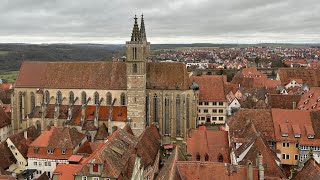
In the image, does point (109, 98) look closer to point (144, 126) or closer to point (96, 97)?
point (96, 97)

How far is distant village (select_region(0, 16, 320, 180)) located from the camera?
43.6 metres

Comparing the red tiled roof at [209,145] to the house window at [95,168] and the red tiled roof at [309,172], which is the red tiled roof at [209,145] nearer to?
the house window at [95,168]

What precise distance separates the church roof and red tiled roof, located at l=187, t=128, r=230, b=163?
78.3 ft

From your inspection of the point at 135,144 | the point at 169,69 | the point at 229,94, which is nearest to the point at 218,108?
the point at 229,94

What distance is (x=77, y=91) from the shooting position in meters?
76.1

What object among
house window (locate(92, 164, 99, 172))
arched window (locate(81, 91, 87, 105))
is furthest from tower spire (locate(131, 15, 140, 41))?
house window (locate(92, 164, 99, 172))

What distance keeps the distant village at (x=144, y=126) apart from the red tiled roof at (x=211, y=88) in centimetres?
24

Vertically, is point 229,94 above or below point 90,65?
below

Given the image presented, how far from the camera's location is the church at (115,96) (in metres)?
71.5

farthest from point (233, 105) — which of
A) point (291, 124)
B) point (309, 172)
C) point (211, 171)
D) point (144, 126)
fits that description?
point (211, 171)

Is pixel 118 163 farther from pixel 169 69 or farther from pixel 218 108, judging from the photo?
pixel 218 108

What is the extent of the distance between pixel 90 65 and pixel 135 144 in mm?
30208

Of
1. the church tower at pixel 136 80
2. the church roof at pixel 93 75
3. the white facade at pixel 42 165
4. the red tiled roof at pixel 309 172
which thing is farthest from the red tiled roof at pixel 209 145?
the church tower at pixel 136 80

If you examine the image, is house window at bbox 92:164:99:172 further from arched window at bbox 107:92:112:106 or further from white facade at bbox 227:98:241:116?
white facade at bbox 227:98:241:116
